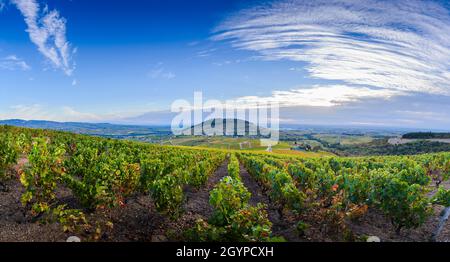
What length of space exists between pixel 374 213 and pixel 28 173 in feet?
48.7

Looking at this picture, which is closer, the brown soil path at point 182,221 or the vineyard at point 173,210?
the vineyard at point 173,210

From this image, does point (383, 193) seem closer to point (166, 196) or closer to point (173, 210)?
point (173, 210)

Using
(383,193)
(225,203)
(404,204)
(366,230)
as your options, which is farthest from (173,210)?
(404,204)

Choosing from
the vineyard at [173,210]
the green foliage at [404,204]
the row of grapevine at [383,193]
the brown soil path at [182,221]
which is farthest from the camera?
the row of grapevine at [383,193]

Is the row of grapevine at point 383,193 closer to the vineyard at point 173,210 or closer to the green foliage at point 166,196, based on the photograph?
the vineyard at point 173,210

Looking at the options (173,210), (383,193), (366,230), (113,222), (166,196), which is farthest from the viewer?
(366,230)

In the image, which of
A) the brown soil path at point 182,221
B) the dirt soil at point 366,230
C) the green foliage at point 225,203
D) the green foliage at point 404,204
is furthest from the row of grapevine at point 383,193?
the brown soil path at point 182,221

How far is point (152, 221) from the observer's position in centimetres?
1066

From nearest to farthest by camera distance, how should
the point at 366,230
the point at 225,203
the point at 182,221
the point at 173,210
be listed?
the point at 225,203
the point at 173,210
the point at 182,221
the point at 366,230

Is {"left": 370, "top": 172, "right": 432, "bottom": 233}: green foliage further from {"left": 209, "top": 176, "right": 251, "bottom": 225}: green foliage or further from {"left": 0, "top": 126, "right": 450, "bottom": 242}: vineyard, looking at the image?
{"left": 209, "top": 176, "right": 251, "bottom": 225}: green foliage

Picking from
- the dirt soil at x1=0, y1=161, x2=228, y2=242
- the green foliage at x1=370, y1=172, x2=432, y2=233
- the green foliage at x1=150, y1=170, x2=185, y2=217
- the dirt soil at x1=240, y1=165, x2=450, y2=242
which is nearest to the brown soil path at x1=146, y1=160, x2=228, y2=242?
the dirt soil at x1=0, y1=161, x2=228, y2=242

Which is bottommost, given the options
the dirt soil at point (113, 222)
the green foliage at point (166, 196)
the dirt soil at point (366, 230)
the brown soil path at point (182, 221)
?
the dirt soil at point (366, 230)

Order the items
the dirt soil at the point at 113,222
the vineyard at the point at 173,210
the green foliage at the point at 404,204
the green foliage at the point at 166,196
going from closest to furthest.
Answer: the vineyard at the point at 173,210 → the dirt soil at the point at 113,222 → the green foliage at the point at 166,196 → the green foliage at the point at 404,204
